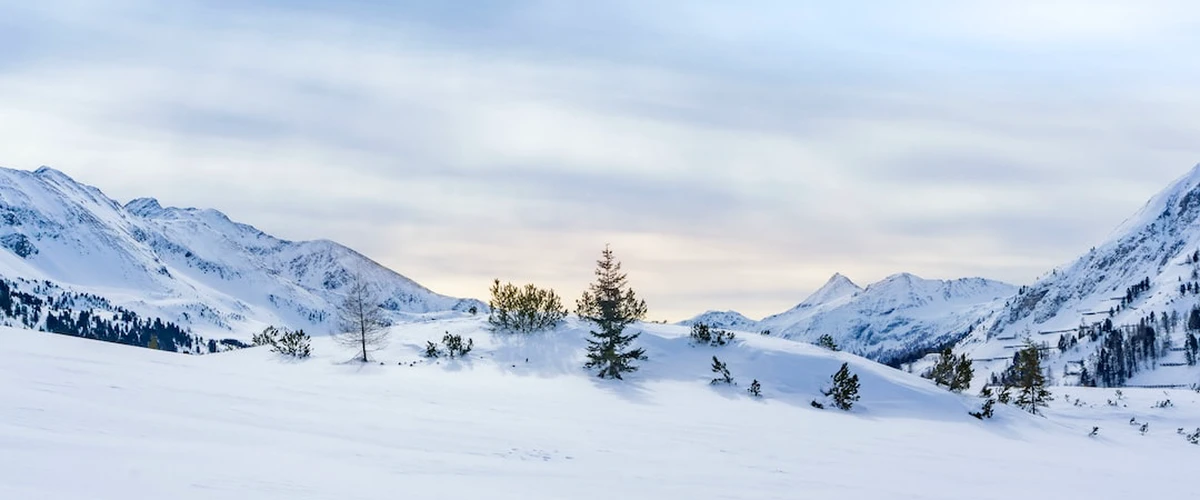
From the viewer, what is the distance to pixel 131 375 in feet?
57.9

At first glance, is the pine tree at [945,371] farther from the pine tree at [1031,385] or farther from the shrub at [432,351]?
the shrub at [432,351]

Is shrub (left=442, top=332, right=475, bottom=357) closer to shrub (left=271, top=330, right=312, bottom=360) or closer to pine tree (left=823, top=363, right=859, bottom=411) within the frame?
shrub (left=271, top=330, right=312, bottom=360)

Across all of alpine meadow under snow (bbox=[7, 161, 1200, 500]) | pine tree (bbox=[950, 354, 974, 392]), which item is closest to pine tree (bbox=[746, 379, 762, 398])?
alpine meadow under snow (bbox=[7, 161, 1200, 500])

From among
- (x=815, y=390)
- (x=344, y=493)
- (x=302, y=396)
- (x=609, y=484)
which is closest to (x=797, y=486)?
(x=609, y=484)

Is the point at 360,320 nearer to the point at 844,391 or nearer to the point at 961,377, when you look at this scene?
the point at 844,391

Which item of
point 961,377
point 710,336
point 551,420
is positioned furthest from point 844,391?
point 551,420

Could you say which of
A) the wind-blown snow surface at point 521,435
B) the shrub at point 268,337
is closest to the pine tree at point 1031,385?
the wind-blown snow surface at point 521,435

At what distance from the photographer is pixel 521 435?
17938 millimetres

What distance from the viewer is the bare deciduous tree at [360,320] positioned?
37344 millimetres

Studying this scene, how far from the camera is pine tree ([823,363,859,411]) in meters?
31.4

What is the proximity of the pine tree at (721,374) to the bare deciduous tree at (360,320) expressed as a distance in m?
16.5

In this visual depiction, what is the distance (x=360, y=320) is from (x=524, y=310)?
846 centimetres

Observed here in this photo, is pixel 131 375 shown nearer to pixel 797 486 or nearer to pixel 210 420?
pixel 210 420

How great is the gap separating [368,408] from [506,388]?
10432 mm
